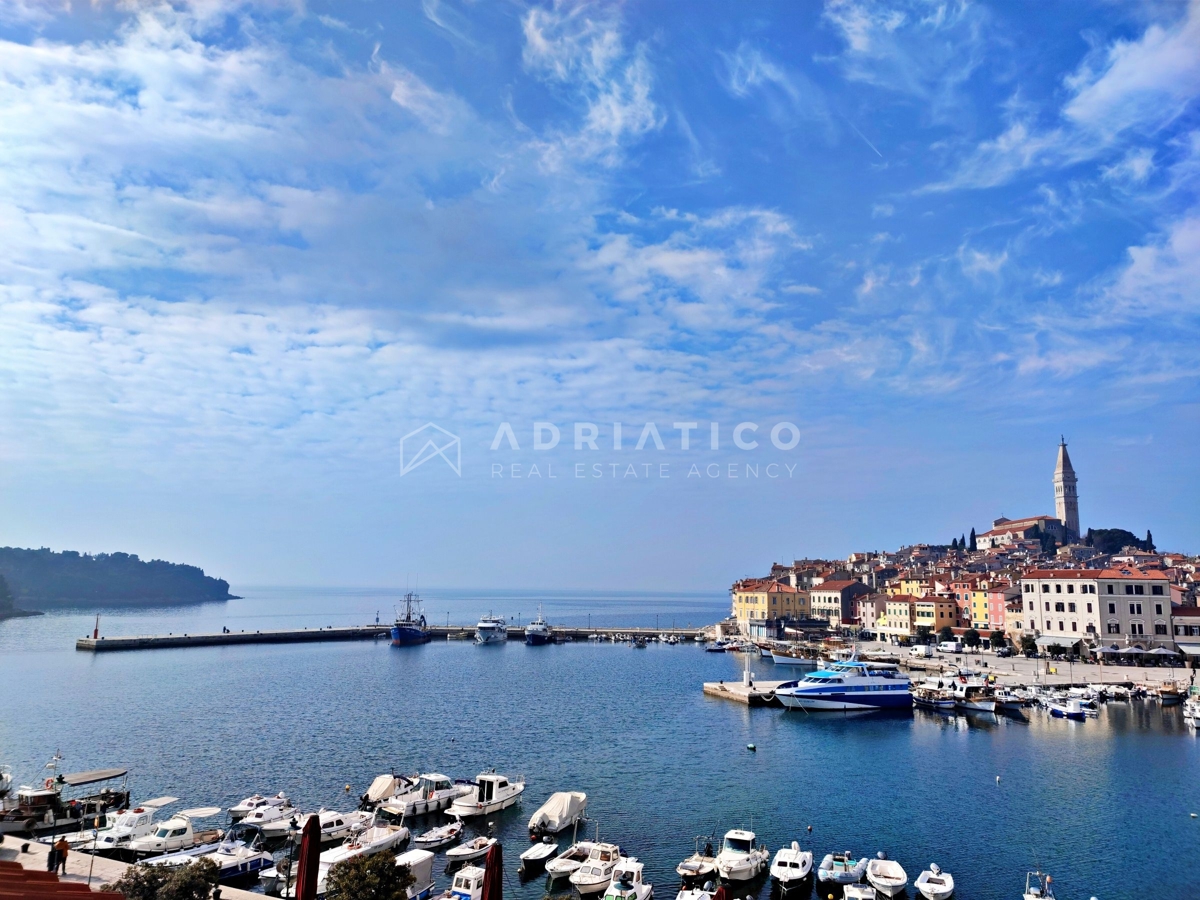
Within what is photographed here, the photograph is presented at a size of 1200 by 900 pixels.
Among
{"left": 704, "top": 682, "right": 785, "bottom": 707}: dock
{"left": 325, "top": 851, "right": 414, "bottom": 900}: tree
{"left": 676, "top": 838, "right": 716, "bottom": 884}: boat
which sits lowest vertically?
{"left": 704, "top": 682, "right": 785, "bottom": 707}: dock

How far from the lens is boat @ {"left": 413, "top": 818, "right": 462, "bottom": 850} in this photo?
26641mm

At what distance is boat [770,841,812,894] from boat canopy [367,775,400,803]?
50.8 ft

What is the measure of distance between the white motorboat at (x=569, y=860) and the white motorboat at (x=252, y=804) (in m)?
11.9

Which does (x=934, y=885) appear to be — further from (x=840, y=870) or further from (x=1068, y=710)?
(x=1068, y=710)

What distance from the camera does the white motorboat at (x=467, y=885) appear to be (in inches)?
848

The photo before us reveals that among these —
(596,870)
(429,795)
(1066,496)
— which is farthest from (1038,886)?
(1066,496)

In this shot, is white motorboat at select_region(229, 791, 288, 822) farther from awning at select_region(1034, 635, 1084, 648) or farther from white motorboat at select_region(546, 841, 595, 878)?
awning at select_region(1034, 635, 1084, 648)

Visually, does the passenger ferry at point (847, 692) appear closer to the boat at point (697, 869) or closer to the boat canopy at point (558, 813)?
the boat canopy at point (558, 813)

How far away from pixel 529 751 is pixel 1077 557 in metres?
151

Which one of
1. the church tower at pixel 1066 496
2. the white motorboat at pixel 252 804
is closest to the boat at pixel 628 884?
the white motorboat at pixel 252 804

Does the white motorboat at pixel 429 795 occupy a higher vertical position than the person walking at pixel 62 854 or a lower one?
lower

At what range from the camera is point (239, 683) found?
67.1m

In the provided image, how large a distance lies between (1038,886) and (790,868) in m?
7.47

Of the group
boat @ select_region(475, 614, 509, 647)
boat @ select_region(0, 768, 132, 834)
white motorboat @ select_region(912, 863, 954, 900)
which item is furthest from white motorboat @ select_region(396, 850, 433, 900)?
boat @ select_region(475, 614, 509, 647)
